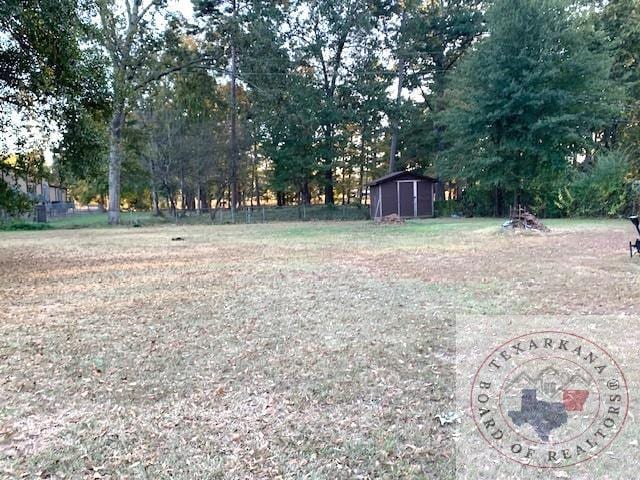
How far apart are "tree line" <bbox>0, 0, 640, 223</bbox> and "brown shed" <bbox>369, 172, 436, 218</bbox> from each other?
141 cm

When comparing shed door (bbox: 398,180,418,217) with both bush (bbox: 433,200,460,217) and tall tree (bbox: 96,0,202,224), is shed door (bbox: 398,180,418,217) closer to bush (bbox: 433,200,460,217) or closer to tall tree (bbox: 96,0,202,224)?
bush (bbox: 433,200,460,217)

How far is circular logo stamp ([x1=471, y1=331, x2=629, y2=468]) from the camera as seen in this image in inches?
78.1

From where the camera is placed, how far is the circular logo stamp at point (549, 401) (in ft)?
6.51

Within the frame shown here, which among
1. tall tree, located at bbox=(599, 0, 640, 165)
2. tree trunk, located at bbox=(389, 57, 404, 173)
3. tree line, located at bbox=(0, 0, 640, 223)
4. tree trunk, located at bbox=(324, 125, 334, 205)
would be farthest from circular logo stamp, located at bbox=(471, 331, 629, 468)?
tree trunk, located at bbox=(324, 125, 334, 205)

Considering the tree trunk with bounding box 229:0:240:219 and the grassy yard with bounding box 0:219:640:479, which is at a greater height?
the tree trunk with bounding box 229:0:240:219

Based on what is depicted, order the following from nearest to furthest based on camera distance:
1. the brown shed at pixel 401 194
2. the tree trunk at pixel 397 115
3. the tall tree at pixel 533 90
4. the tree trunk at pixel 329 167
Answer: the tall tree at pixel 533 90
the brown shed at pixel 401 194
the tree trunk at pixel 397 115
the tree trunk at pixel 329 167

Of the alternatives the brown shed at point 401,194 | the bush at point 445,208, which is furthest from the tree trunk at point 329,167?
the bush at point 445,208

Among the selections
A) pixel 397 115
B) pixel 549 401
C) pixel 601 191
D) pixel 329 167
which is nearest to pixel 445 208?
pixel 397 115

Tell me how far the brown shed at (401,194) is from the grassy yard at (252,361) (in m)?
14.9

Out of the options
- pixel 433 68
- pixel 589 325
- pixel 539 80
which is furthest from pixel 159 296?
pixel 433 68

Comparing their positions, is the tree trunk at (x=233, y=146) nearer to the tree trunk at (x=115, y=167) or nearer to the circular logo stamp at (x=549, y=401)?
the tree trunk at (x=115, y=167)

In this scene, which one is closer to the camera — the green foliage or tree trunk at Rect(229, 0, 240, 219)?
the green foliage

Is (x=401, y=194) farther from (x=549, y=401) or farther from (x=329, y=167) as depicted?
(x=549, y=401)

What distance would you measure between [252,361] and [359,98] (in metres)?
23.8
